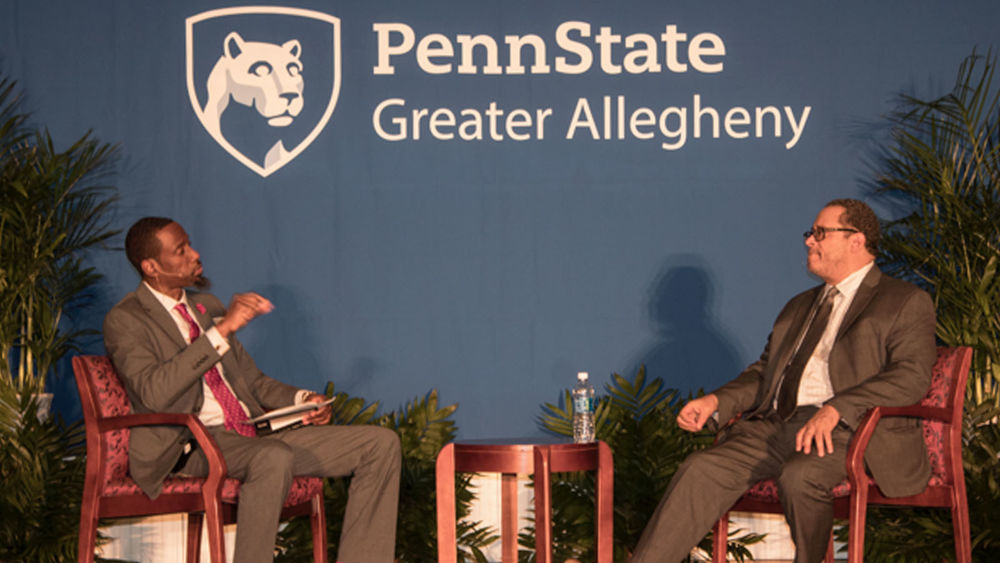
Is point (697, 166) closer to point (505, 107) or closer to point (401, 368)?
point (505, 107)

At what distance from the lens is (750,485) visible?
12.4ft

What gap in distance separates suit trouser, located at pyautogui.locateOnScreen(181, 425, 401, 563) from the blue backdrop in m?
1.15

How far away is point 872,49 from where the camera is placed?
16.9ft

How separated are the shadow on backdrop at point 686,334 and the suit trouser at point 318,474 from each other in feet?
5.34

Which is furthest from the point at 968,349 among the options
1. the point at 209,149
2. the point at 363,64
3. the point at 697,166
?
the point at 209,149

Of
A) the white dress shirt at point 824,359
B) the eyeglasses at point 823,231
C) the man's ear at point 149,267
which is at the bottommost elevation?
the white dress shirt at point 824,359

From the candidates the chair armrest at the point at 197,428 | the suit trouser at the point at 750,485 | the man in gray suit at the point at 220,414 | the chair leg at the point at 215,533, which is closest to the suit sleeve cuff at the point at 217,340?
the man in gray suit at the point at 220,414

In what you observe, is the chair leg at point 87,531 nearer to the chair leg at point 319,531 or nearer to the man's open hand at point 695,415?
the chair leg at point 319,531

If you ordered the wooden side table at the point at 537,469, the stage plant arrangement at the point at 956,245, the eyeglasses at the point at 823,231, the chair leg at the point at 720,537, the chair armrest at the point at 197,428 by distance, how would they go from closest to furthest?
the chair armrest at the point at 197,428 < the wooden side table at the point at 537,469 < the eyeglasses at the point at 823,231 < the chair leg at the point at 720,537 < the stage plant arrangement at the point at 956,245

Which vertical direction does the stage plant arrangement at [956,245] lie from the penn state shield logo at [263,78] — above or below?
below

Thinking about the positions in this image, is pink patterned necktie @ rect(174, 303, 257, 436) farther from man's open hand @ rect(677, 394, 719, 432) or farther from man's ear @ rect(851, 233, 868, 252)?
man's ear @ rect(851, 233, 868, 252)

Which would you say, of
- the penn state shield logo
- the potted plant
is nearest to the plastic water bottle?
the penn state shield logo

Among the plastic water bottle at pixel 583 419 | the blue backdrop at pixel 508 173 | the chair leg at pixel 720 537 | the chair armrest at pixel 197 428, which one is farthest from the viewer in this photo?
the blue backdrop at pixel 508 173

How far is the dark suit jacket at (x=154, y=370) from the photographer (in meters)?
3.62
